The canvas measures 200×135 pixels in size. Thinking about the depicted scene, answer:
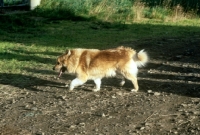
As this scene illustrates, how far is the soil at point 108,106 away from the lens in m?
6.14

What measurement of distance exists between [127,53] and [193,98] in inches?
56.0

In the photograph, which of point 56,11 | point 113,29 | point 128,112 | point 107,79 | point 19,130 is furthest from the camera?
point 56,11

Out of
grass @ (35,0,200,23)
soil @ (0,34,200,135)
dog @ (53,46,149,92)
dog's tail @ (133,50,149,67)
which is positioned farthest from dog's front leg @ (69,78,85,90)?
grass @ (35,0,200,23)

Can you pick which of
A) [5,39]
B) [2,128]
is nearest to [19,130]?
[2,128]

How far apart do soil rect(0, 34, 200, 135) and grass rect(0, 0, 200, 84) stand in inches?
45.7

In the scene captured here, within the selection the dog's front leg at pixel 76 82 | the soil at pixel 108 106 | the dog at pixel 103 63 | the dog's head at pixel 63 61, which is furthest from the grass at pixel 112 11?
the dog's front leg at pixel 76 82

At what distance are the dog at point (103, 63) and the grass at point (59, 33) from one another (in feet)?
5.01

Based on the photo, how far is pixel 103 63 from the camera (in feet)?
25.9

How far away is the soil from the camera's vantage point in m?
6.14

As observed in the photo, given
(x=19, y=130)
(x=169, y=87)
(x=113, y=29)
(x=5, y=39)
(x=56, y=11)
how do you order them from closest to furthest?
(x=19, y=130), (x=169, y=87), (x=5, y=39), (x=113, y=29), (x=56, y=11)

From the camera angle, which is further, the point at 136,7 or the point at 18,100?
the point at 136,7

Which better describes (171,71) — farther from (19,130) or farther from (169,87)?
(19,130)

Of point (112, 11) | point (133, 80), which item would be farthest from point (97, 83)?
point (112, 11)

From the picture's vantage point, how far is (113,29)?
17453mm
